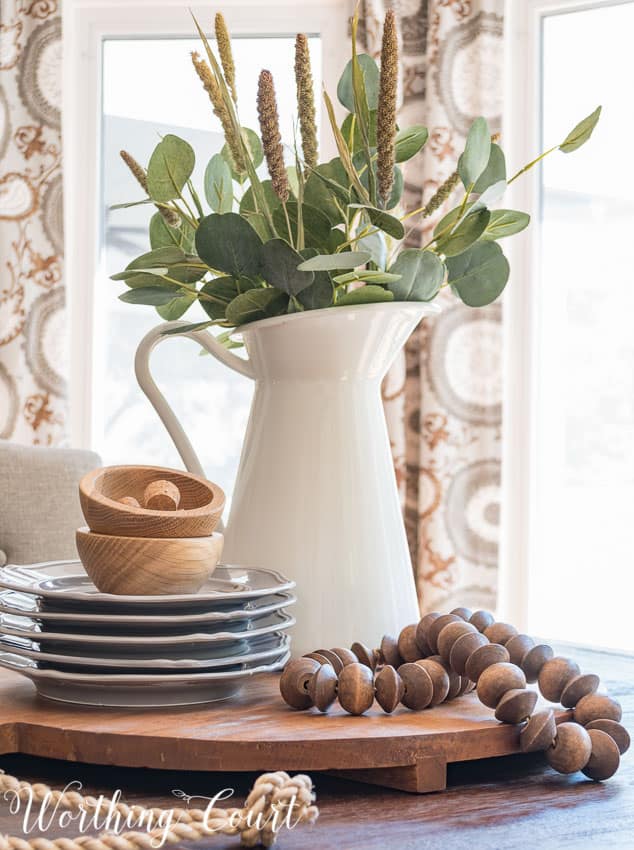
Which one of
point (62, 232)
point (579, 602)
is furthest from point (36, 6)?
point (579, 602)

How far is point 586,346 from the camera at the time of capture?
3.03 m

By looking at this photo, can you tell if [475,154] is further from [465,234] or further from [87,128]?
[87,128]

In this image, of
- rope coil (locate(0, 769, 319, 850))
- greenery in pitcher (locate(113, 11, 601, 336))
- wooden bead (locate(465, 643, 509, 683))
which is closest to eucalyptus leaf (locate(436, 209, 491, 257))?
greenery in pitcher (locate(113, 11, 601, 336))

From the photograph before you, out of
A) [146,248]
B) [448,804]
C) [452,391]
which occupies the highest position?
[146,248]

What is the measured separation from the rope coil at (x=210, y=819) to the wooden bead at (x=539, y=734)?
152 millimetres

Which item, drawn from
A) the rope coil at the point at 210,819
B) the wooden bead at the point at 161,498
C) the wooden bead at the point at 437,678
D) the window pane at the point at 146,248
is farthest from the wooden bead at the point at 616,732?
the window pane at the point at 146,248

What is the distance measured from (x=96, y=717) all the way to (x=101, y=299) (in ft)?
9.17

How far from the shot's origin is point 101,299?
3.27 metres

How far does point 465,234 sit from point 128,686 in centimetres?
43

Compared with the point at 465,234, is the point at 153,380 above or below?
below

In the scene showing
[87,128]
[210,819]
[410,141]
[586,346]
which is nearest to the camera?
[210,819]

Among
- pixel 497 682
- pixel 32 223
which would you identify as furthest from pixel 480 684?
pixel 32 223

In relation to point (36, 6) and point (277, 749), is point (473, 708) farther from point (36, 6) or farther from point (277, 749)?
point (36, 6)

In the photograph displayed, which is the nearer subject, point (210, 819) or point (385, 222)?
point (210, 819)
